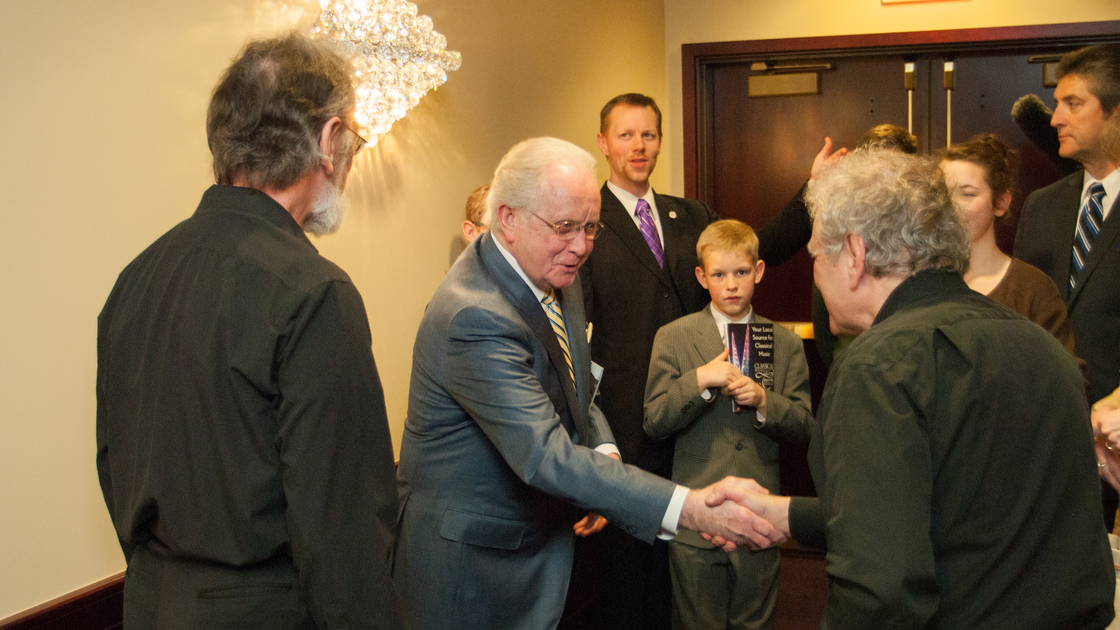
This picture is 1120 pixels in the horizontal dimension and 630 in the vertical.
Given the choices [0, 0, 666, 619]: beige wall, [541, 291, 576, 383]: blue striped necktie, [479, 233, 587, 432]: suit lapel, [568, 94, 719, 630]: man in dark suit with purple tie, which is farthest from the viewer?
[568, 94, 719, 630]: man in dark suit with purple tie

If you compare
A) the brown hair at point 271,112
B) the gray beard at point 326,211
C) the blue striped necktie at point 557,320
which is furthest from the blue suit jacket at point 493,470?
the brown hair at point 271,112

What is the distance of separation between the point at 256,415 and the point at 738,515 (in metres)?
0.94

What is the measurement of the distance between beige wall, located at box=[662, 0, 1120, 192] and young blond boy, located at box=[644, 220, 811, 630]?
6.45 ft

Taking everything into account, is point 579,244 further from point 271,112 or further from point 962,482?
point 962,482

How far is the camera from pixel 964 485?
1.19 metres

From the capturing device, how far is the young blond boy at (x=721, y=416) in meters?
2.54

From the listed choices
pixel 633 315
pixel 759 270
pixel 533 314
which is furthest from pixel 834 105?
pixel 533 314

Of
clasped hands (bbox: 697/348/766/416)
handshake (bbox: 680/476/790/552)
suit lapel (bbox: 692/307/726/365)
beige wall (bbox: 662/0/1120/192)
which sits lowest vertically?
handshake (bbox: 680/476/790/552)

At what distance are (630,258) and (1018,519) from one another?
6.13ft

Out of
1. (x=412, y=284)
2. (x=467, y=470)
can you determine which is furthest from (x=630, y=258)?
(x=467, y=470)

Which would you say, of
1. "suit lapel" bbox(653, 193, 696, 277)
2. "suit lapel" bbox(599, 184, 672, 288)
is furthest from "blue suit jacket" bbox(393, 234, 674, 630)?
"suit lapel" bbox(653, 193, 696, 277)

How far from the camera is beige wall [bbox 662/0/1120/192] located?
429 centimetres

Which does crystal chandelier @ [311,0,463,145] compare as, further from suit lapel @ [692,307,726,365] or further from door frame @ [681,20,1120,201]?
door frame @ [681,20,1120,201]

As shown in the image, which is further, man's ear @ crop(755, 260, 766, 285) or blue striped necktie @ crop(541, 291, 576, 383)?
man's ear @ crop(755, 260, 766, 285)
